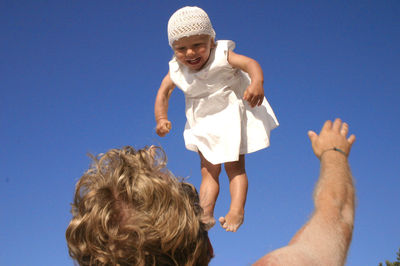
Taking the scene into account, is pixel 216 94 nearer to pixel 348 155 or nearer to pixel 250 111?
pixel 250 111

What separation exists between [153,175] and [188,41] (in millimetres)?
2245

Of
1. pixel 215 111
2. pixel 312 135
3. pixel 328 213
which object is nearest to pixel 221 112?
pixel 215 111

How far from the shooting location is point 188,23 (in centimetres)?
382

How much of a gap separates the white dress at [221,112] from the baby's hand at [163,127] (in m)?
0.35

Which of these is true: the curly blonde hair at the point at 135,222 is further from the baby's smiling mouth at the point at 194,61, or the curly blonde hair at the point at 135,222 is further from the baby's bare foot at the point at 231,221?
the baby's smiling mouth at the point at 194,61

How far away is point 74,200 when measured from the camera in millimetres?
1918

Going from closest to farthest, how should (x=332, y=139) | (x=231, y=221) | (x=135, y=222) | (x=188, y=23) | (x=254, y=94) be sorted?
(x=135, y=222) → (x=332, y=139) → (x=254, y=94) → (x=188, y=23) → (x=231, y=221)

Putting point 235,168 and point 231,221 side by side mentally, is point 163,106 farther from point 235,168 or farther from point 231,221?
point 231,221

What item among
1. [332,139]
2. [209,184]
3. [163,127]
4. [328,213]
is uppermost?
[163,127]

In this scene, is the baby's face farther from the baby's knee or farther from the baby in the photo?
the baby's knee

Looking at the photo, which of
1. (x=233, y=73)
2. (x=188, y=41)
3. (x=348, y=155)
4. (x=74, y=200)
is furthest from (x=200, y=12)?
(x=74, y=200)

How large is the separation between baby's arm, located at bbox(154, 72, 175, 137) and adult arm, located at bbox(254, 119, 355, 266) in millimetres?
2027

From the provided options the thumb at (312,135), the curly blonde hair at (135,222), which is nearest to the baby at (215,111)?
the thumb at (312,135)

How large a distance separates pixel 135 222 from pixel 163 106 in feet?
8.58
